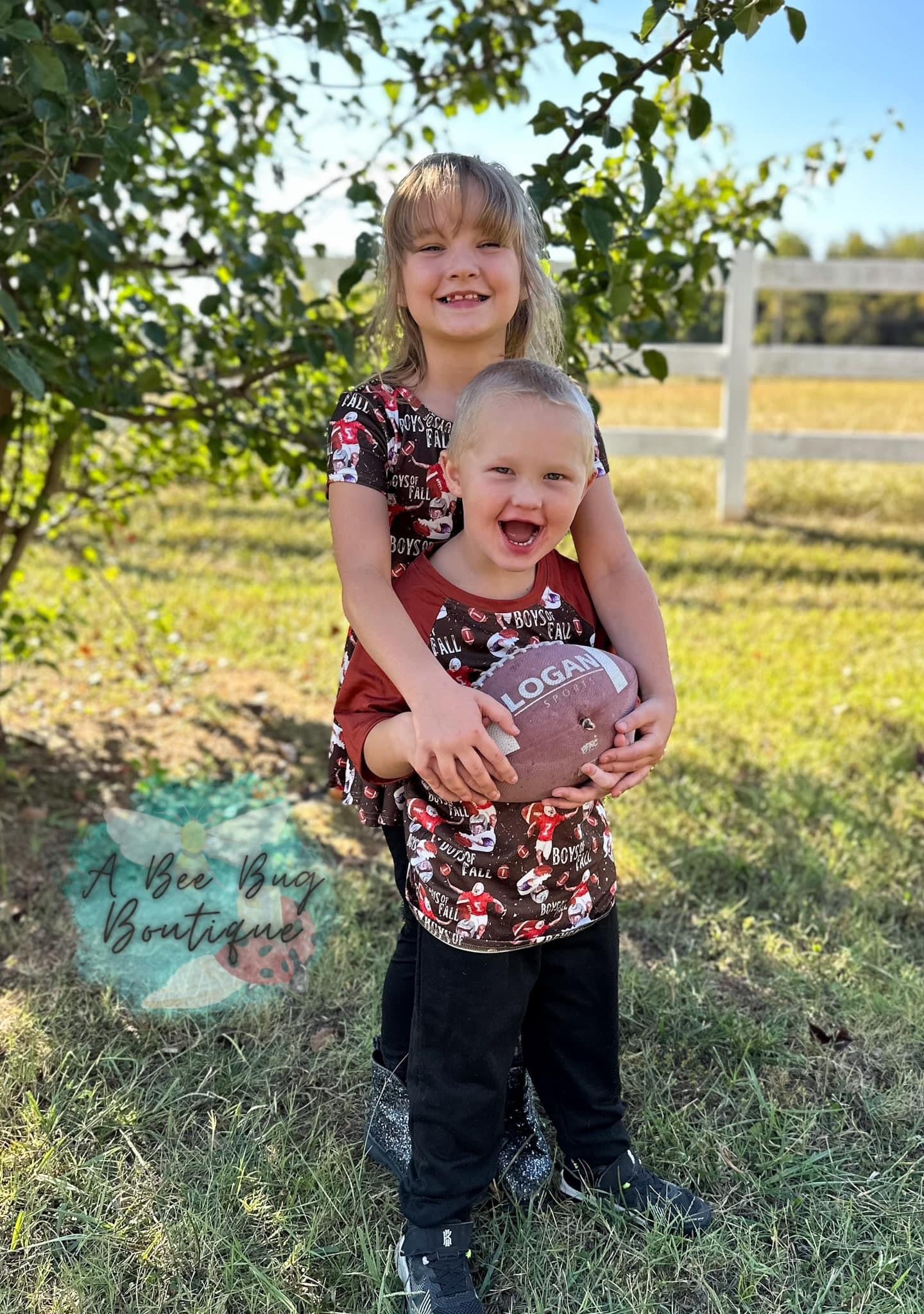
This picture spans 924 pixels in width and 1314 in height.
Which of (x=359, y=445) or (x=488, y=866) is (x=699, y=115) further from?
(x=488, y=866)

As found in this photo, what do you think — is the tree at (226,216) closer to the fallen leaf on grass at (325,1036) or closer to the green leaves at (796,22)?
the green leaves at (796,22)

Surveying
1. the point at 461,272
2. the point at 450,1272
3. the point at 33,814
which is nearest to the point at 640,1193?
the point at 450,1272

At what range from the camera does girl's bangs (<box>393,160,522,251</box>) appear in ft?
5.90

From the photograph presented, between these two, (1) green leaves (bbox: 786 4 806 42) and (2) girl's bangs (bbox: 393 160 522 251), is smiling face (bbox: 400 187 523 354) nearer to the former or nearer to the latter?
(2) girl's bangs (bbox: 393 160 522 251)

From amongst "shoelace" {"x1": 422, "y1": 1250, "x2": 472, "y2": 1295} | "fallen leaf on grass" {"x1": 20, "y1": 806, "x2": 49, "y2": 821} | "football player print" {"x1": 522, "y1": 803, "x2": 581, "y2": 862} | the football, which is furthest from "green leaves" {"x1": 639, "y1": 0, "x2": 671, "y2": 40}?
"fallen leaf on grass" {"x1": 20, "y1": 806, "x2": 49, "y2": 821}

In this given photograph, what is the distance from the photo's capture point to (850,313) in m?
59.4

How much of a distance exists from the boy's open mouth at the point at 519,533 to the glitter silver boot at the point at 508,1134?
97 centimetres

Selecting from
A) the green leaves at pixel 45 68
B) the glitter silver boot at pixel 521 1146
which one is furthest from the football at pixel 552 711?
the green leaves at pixel 45 68

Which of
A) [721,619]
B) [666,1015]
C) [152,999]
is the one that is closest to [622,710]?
[666,1015]

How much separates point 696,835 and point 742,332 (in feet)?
16.9

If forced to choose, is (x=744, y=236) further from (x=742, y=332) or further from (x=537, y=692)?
(x=742, y=332)

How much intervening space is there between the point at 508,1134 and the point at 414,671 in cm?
97

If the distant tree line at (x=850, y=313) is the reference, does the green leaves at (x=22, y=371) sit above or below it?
above

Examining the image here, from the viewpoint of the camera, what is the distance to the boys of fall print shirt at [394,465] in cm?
182
